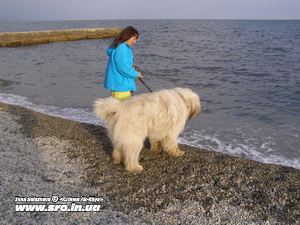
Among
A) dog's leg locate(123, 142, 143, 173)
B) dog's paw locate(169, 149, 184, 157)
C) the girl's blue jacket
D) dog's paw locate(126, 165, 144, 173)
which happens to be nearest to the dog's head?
dog's paw locate(169, 149, 184, 157)

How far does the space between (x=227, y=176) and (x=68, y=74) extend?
1534 cm

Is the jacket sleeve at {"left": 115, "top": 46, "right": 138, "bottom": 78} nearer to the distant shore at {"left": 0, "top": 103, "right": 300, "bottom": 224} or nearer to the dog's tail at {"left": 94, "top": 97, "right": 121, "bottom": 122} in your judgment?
the dog's tail at {"left": 94, "top": 97, "right": 121, "bottom": 122}

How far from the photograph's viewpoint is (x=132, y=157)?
5824 millimetres

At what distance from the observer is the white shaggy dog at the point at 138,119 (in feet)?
18.6

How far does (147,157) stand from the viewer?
668 cm

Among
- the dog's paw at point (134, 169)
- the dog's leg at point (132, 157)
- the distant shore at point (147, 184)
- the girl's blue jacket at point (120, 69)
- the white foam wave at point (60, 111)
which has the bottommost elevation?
the white foam wave at point (60, 111)

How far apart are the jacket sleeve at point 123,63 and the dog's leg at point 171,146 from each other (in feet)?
4.21

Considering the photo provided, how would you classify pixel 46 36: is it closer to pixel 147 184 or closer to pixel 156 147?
pixel 156 147

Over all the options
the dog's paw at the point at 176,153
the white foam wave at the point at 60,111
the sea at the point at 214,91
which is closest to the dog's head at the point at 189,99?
the dog's paw at the point at 176,153

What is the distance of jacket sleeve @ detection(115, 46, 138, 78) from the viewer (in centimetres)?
641

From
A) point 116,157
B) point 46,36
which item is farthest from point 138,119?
point 46,36

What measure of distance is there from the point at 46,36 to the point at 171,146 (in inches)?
1589

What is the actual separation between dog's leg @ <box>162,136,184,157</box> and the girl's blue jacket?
1222 millimetres

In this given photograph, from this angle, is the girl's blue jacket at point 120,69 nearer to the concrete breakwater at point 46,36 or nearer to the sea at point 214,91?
the sea at point 214,91
